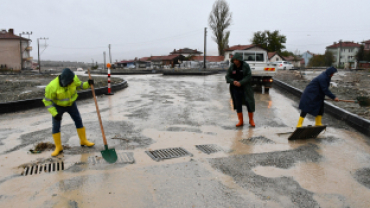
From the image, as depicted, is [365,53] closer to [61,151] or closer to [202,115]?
[202,115]

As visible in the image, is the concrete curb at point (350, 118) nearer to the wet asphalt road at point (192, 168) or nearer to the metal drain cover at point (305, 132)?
the wet asphalt road at point (192, 168)

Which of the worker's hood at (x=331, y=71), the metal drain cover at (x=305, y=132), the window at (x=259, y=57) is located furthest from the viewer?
the window at (x=259, y=57)

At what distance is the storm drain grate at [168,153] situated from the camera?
4.45 m

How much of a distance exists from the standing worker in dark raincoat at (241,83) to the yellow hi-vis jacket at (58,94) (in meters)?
3.28

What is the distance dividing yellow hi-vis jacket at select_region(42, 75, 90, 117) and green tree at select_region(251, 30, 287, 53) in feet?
249

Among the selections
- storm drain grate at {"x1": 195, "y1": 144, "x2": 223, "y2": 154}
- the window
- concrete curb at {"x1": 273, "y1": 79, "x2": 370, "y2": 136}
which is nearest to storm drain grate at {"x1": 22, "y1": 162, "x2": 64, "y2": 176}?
storm drain grate at {"x1": 195, "y1": 144, "x2": 223, "y2": 154}

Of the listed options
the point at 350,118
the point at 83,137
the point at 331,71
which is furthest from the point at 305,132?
the point at 83,137

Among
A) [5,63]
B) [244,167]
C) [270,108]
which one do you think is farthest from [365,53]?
[5,63]

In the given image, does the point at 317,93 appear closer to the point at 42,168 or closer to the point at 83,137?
the point at 83,137

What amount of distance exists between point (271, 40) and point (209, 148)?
3036 inches

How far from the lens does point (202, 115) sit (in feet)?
25.5

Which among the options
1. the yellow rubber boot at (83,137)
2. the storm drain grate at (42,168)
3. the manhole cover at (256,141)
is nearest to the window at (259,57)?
the manhole cover at (256,141)

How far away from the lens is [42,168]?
3965 millimetres

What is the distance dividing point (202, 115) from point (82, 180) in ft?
15.2
